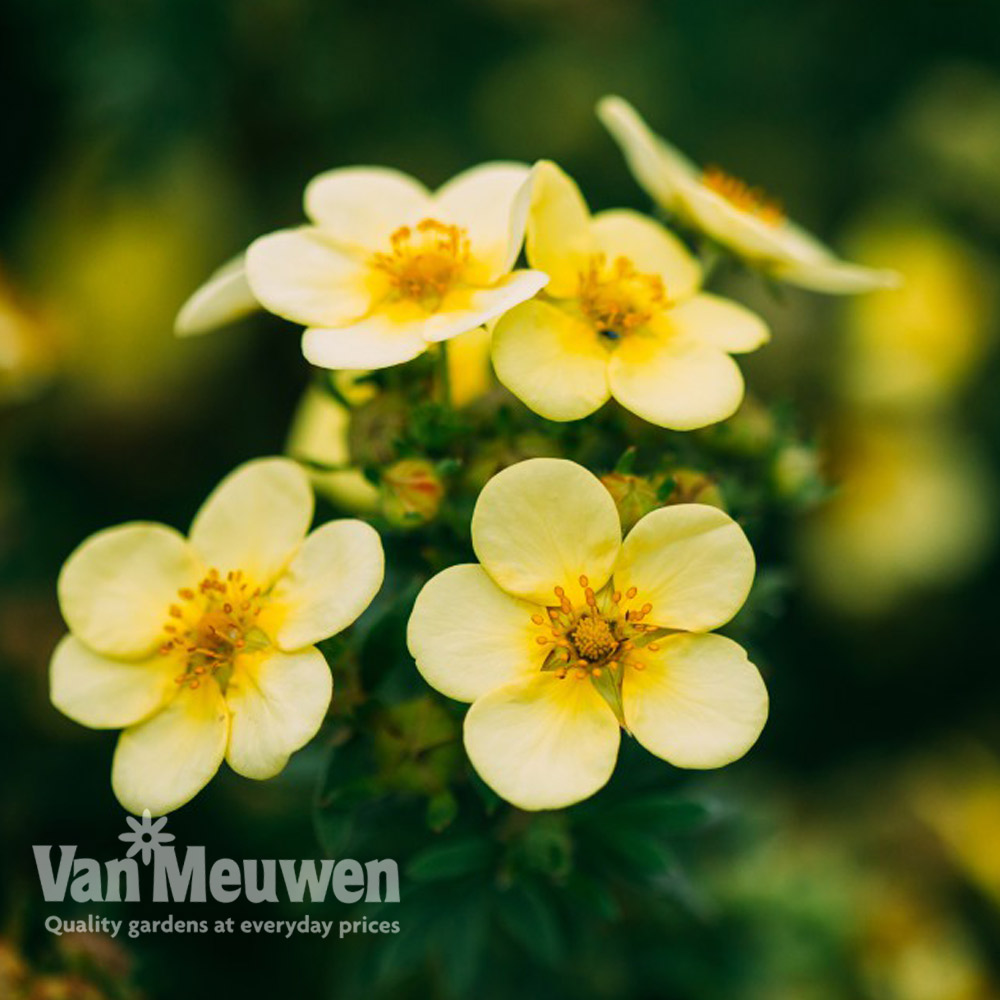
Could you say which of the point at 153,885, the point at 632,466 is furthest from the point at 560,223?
the point at 153,885

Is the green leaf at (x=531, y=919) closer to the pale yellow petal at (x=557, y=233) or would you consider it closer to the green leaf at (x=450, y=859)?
the green leaf at (x=450, y=859)

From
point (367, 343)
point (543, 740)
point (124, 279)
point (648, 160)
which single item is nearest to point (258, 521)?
point (367, 343)

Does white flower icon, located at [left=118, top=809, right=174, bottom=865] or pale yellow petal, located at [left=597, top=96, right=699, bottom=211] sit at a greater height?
pale yellow petal, located at [left=597, top=96, right=699, bottom=211]

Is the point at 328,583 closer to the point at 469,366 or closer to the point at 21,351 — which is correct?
the point at 469,366

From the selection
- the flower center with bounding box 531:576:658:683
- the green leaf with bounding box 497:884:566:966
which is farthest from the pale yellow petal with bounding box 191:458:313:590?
the green leaf with bounding box 497:884:566:966

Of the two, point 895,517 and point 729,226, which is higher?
point 895,517

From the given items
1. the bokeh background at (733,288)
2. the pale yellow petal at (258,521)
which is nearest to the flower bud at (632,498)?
the pale yellow petal at (258,521)

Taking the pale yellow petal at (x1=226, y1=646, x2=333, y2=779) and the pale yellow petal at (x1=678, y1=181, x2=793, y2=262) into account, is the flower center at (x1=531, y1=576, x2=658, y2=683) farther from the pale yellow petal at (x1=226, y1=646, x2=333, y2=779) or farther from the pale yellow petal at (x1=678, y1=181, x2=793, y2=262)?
the pale yellow petal at (x1=678, y1=181, x2=793, y2=262)
